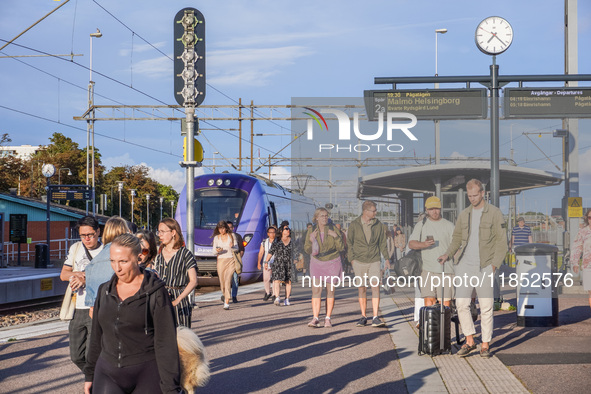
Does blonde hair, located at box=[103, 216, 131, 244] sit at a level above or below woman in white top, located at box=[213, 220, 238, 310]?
above

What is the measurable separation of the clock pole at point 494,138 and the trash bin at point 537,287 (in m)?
2.21

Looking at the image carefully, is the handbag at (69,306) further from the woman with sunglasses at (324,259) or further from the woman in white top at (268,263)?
the woman in white top at (268,263)

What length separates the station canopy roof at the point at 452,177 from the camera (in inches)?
660

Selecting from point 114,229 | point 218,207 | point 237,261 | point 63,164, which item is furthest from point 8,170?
point 114,229

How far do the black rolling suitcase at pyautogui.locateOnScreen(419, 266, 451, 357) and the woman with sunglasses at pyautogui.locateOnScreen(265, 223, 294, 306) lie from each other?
6749mm

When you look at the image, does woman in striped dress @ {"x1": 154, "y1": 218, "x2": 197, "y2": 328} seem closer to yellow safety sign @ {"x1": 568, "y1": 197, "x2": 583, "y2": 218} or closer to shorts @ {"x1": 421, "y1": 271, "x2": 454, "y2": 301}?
shorts @ {"x1": 421, "y1": 271, "x2": 454, "y2": 301}

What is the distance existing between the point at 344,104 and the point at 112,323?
27888mm

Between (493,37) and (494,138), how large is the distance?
2.10 m

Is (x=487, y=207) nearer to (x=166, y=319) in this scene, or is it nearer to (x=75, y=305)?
(x=75, y=305)

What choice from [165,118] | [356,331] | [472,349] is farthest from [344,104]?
[472,349]

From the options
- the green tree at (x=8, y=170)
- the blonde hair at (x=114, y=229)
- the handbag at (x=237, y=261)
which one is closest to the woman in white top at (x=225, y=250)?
the handbag at (x=237, y=261)

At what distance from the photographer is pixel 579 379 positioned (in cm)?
708

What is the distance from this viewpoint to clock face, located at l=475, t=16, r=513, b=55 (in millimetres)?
14180

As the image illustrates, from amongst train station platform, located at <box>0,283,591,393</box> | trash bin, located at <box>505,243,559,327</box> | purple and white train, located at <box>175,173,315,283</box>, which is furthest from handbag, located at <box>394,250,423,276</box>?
purple and white train, located at <box>175,173,315,283</box>
